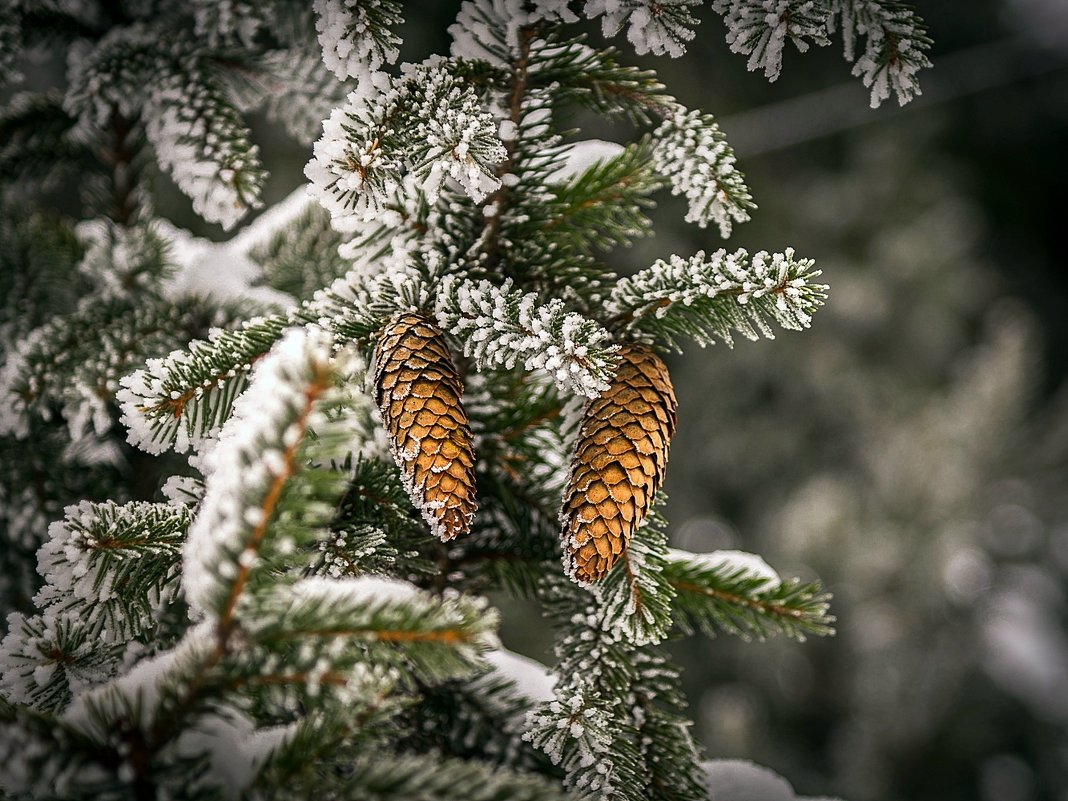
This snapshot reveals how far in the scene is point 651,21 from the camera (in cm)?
63

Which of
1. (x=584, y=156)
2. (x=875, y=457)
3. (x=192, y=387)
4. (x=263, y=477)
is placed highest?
(x=875, y=457)

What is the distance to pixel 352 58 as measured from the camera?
621mm

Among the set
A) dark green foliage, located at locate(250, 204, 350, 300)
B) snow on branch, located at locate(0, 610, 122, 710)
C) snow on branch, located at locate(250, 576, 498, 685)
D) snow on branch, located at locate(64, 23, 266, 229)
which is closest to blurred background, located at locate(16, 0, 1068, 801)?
dark green foliage, located at locate(250, 204, 350, 300)

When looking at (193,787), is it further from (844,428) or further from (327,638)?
(844,428)

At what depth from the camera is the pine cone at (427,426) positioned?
60 centimetres

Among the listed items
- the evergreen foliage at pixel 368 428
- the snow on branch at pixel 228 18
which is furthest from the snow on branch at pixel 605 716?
the snow on branch at pixel 228 18

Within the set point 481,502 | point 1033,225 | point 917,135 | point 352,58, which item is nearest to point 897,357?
point 917,135

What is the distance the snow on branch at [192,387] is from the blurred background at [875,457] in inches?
70.7

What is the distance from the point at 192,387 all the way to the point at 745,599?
0.56 meters

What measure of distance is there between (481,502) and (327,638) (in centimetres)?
35

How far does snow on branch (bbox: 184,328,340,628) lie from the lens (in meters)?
0.44

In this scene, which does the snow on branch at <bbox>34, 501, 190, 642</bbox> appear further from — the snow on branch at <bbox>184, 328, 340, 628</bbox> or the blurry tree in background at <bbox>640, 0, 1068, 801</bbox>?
the blurry tree in background at <bbox>640, 0, 1068, 801</bbox>

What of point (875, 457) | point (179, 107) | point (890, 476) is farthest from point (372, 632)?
point (875, 457)

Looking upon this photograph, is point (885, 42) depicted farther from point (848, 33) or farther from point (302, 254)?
point (302, 254)
